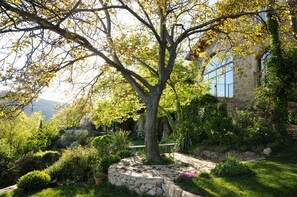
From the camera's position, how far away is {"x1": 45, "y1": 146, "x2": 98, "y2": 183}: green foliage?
10.5 metres

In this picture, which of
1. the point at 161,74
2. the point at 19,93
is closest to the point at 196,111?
the point at 161,74

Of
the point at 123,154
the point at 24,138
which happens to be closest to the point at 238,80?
the point at 123,154

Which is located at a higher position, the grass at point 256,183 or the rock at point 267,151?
the rock at point 267,151

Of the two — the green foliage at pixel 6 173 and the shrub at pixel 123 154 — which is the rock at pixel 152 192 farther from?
the green foliage at pixel 6 173

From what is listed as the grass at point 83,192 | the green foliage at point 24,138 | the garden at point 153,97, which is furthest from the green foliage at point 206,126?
the green foliage at point 24,138

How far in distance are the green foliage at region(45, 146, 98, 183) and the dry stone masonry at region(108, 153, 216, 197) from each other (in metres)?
1.57

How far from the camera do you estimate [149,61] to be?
1397 cm

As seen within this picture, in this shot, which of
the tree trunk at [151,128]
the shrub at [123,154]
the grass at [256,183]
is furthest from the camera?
the shrub at [123,154]

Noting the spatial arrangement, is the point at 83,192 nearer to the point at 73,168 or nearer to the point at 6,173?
the point at 73,168

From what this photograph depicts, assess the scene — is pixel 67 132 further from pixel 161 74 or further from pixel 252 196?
pixel 252 196

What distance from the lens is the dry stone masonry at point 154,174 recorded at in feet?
23.9

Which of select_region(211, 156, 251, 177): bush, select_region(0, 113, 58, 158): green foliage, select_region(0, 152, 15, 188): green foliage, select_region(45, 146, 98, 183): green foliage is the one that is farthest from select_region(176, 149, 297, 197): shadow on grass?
select_region(0, 113, 58, 158): green foliage

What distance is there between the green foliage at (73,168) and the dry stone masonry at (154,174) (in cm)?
157

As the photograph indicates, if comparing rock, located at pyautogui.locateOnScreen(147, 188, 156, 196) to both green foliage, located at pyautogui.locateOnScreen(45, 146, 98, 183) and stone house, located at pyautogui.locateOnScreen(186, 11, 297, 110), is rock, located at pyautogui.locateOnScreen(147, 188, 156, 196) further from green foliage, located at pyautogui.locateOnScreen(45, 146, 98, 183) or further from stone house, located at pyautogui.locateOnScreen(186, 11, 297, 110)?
stone house, located at pyautogui.locateOnScreen(186, 11, 297, 110)
